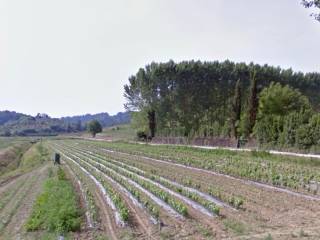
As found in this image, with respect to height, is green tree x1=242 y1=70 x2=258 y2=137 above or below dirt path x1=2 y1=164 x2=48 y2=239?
above

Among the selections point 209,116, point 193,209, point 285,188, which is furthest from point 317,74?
point 193,209

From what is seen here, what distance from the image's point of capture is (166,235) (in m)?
11.6

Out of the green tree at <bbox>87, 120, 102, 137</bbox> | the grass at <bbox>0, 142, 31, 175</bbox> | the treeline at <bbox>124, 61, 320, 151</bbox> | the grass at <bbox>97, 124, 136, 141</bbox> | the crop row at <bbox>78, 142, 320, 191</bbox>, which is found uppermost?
the treeline at <bbox>124, 61, 320, 151</bbox>

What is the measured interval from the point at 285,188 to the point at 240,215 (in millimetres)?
6631

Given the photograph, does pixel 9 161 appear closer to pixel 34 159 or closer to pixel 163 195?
pixel 34 159

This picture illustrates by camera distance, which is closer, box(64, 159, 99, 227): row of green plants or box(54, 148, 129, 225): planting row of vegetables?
box(54, 148, 129, 225): planting row of vegetables

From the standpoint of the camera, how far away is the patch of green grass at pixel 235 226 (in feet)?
39.0

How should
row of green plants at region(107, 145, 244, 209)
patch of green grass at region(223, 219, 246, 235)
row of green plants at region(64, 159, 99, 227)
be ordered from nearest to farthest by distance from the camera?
patch of green grass at region(223, 219, 246, 235) < row of green plants at region(64, 159, 99, 227) < row of green plants at region(107, 145, 244, 209)

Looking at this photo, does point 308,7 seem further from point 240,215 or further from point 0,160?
point 0,160

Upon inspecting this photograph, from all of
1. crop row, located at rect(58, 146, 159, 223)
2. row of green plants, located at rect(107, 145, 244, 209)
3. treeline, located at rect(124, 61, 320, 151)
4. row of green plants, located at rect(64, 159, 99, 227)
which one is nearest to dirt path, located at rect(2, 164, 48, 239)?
row of green plants, located at rect(64, 159, 99, 227)

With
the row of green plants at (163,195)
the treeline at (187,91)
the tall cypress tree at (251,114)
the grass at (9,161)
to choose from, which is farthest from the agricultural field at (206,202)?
the treeline at (187,91)

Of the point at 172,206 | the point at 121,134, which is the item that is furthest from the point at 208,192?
the point at 121,134

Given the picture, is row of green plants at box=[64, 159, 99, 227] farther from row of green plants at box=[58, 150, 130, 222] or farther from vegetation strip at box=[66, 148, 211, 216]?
vegetation strip at box=[66, 148, 211, 216]

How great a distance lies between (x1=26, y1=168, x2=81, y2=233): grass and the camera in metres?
13.0
